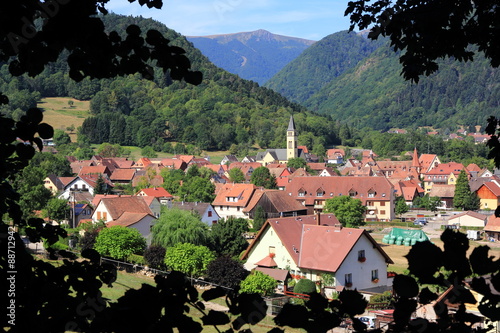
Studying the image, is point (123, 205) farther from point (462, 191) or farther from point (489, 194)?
point (489, 194)

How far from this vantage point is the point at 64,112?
123 meters

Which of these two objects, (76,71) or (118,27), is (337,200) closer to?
(76,71)

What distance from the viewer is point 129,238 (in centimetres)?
2809

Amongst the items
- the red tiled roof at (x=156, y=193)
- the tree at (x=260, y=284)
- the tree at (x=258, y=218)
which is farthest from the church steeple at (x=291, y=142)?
the tree at (x=260, y=284)

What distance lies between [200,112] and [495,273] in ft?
433

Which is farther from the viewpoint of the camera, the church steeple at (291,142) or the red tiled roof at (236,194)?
the church steeple at (291,142)

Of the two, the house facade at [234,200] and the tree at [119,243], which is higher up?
the tree at [119,243]

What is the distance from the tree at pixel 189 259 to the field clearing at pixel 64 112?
8777 centimetres

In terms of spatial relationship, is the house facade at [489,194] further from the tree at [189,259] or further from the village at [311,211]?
the tree at [189,259]

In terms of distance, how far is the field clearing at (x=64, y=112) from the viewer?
113 metres

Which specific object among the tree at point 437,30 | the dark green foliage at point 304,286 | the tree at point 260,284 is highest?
the tree at point 437,30

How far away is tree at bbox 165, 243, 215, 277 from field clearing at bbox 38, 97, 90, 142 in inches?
3455

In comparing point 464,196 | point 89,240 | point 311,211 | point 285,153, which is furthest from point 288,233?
point 285,153

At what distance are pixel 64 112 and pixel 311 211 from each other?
286ft
